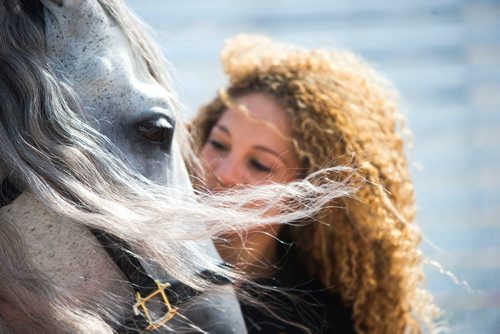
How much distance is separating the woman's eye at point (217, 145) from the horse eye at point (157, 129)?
632 millimetres

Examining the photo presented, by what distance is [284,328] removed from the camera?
1442mm

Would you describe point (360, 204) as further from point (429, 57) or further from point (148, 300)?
point (429, 57)

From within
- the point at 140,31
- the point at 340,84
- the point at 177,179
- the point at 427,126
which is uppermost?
the point at 427,126

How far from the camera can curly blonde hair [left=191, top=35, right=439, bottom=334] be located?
1.49 metres

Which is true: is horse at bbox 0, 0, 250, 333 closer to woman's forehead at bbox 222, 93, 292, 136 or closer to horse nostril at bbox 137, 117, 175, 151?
horse nostril at bbox 137, 117, 175, 151

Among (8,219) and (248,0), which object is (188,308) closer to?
(8,219)

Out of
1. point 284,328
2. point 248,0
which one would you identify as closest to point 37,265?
point 284,328

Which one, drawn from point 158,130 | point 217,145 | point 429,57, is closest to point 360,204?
point 217,145

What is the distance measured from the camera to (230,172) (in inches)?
58.8

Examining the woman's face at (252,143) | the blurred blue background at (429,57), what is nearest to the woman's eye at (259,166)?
the woman's face at (252,143)

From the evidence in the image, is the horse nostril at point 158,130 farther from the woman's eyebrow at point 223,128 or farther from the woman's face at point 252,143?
the woman's eyebrow at point 223,128

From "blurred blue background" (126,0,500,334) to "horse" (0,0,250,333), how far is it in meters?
3.83

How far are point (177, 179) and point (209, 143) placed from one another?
0.63 metres

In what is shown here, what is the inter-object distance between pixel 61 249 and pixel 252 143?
2.27 ft
